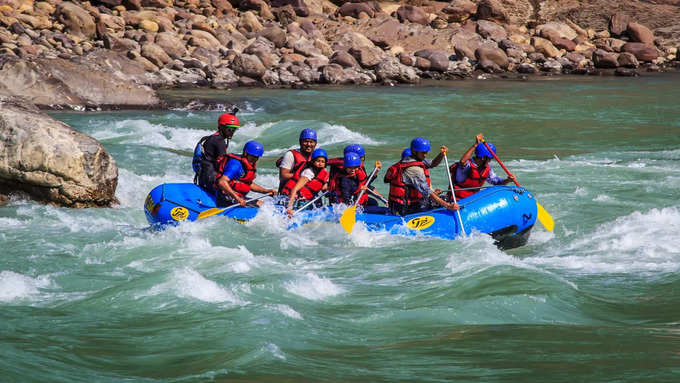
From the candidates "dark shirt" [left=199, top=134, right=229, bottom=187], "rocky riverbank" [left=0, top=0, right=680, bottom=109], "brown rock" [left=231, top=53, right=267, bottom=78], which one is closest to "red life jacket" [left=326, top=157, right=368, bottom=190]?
"dark shirt" [left=199, top=134, right=229, bottom=187]

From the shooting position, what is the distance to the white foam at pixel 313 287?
667 centimetres

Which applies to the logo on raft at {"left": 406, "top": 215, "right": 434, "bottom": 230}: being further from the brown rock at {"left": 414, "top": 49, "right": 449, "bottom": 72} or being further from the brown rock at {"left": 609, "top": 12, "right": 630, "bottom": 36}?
the brown rock at {"left": 609, "top": 12, "right": 630, "bottom": 36}

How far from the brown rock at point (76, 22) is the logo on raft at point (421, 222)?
81.6 feet

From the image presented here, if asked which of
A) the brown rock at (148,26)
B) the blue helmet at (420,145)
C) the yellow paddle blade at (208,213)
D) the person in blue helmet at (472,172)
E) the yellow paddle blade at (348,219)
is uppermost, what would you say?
the brown rock at (148,26)

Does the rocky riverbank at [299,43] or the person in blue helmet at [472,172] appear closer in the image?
the person in blue helmet at [472,172]

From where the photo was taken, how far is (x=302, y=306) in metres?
6.28

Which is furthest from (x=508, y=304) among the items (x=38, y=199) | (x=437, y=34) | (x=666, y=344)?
(x=437, y=34)

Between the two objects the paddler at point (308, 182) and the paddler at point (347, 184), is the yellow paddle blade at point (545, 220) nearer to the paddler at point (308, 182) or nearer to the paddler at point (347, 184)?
the paddler at point (347, 184)

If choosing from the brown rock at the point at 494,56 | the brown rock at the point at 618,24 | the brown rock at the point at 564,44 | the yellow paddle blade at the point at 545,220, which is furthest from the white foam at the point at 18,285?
the brown rock at the point at 618,24

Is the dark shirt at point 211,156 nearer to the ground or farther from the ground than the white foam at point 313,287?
farther from the ground

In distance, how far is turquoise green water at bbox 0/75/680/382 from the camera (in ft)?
15.7

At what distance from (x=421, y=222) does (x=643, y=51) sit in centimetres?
3089

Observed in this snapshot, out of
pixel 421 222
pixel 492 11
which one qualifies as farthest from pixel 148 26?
pixel 421 222

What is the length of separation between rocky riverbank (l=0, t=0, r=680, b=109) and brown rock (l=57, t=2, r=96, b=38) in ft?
0.16
